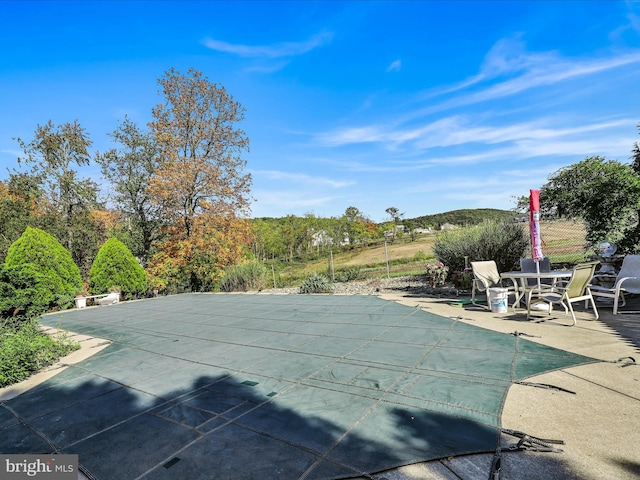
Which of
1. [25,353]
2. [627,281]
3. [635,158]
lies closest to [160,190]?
[25,353]

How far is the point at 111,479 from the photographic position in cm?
168

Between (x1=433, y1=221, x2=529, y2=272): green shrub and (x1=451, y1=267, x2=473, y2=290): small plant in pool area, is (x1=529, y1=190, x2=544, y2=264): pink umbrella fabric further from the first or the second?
(x1=433, y1=221, x2=529, y2=272): green shrub

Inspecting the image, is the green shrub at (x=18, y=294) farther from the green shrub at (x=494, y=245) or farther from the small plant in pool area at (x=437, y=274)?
the green shrub at (x=494, y=245)

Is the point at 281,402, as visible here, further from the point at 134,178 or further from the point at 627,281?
the point at 134,178

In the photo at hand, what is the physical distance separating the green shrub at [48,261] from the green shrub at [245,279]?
4453 mm

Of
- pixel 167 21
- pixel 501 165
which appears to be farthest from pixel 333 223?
pixel 167 21

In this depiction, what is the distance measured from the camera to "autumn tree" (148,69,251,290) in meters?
13.0

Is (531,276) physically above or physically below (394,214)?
below

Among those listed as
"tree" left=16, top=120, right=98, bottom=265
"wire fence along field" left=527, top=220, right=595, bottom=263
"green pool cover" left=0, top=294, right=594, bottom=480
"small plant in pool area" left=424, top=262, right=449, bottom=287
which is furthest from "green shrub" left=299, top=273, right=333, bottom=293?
"tree" left=16, top=120, right=98, bottom=265

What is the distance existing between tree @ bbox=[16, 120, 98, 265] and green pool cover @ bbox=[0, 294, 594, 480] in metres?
11.9

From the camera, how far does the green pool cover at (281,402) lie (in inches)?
70.0

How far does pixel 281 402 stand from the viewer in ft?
8.02

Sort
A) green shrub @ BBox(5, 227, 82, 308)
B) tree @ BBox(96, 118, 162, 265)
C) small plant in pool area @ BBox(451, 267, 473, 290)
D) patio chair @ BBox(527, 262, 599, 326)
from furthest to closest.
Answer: tree @ BBox(96, 118, 162, 265)
green shrub @ BBox(5, 227, 82, 308)
small plant in pool area @ BBox(451, 267, 473, 290)
patio chair @ BBox(527, 262, 599, 326)

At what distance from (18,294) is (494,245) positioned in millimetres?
10394
